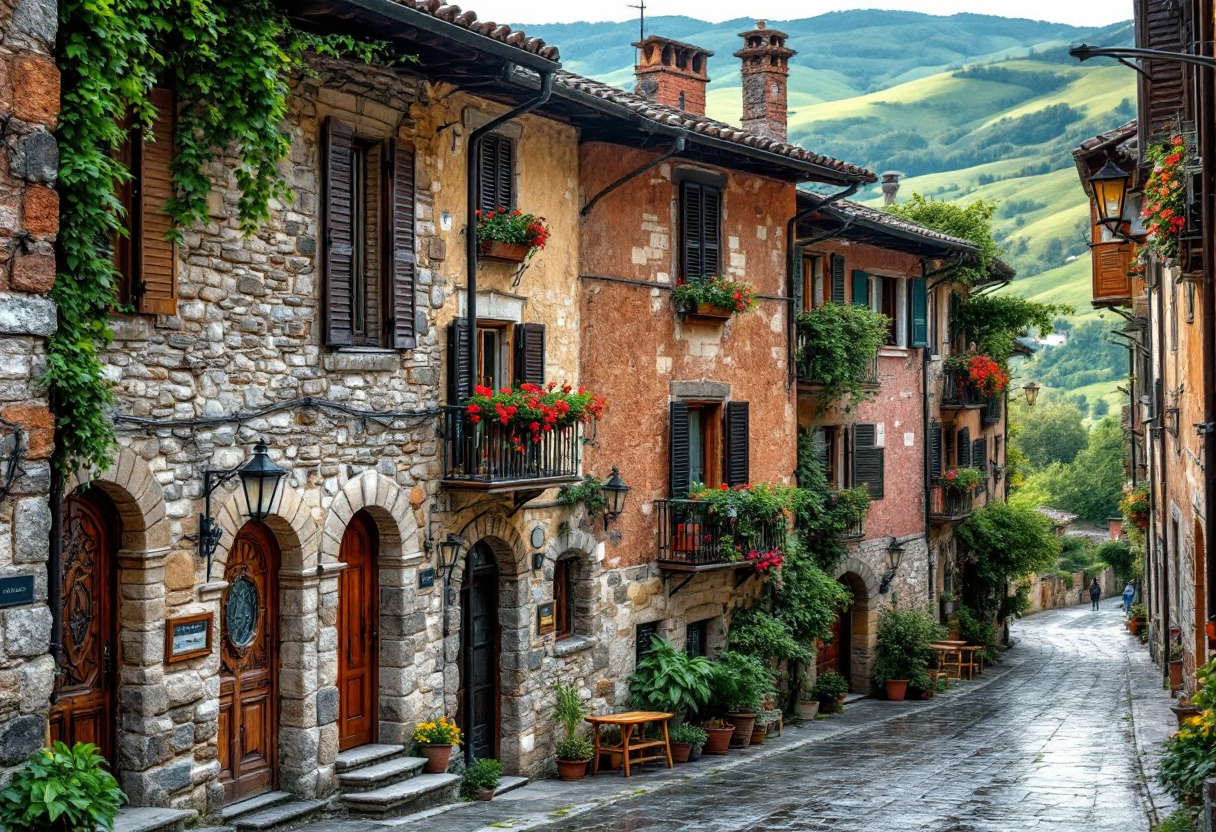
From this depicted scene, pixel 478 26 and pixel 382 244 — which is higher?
pixel 478 26

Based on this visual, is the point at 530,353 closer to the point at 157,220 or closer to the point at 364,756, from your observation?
the point at 364,756

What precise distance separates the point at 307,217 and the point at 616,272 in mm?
5697

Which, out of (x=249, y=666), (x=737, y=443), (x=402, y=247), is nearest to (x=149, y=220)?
(x=402, y=247)

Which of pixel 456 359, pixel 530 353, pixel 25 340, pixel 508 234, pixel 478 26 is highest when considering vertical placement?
pixel 478 26

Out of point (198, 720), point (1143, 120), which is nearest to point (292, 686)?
point (198, 720)

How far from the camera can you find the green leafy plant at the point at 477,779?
1394 cm

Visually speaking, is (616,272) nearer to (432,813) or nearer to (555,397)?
(555,397)

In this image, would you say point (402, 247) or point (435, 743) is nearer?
point (402, 247)

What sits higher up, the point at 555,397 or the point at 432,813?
the point at 555,397

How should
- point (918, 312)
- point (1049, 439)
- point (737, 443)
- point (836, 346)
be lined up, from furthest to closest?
point (1049, 439), point (918, 312), point (836, 346), point (737, 443)

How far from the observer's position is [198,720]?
10805 millimetres

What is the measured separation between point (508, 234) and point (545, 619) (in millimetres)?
4333

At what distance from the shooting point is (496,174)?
1468 cm

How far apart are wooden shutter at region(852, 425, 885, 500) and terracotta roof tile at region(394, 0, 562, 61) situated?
43.2 ft
